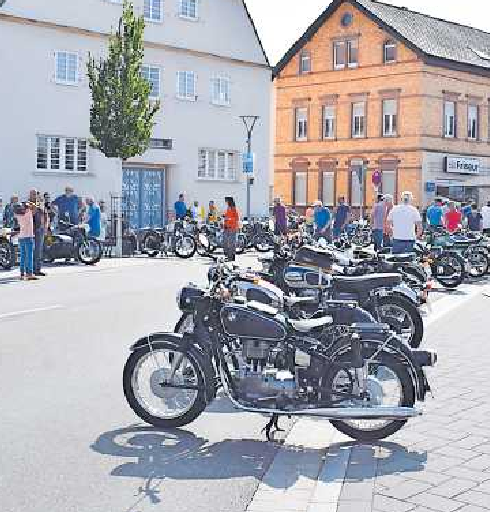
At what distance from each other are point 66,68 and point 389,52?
843 inches

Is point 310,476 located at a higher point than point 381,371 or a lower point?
lower

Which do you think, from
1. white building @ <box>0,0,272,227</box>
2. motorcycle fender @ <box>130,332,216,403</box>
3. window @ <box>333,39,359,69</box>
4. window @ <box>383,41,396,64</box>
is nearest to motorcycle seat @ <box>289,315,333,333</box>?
motorcycle fender @ <box>130,332,216,403</box>

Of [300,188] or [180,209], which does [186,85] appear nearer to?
[180,209]

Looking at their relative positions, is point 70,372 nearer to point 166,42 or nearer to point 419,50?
point 166,42

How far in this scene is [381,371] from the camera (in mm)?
6641

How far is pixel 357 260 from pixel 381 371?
5035mm

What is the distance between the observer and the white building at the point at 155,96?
28609 millimetres

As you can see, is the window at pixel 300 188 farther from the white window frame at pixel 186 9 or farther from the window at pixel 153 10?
the window at pixel 153 10

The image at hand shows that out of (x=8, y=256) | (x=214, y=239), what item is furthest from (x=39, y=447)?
(x=214, y=239)

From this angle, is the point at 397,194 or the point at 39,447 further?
the point at 397,194

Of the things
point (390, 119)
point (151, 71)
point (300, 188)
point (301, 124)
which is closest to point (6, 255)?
point (151, 71)

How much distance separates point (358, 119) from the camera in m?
48.7

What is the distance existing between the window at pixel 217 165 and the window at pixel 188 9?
484 centimetres

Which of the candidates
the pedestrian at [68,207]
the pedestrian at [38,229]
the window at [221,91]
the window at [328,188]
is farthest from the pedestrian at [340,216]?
the window at [328,188]
